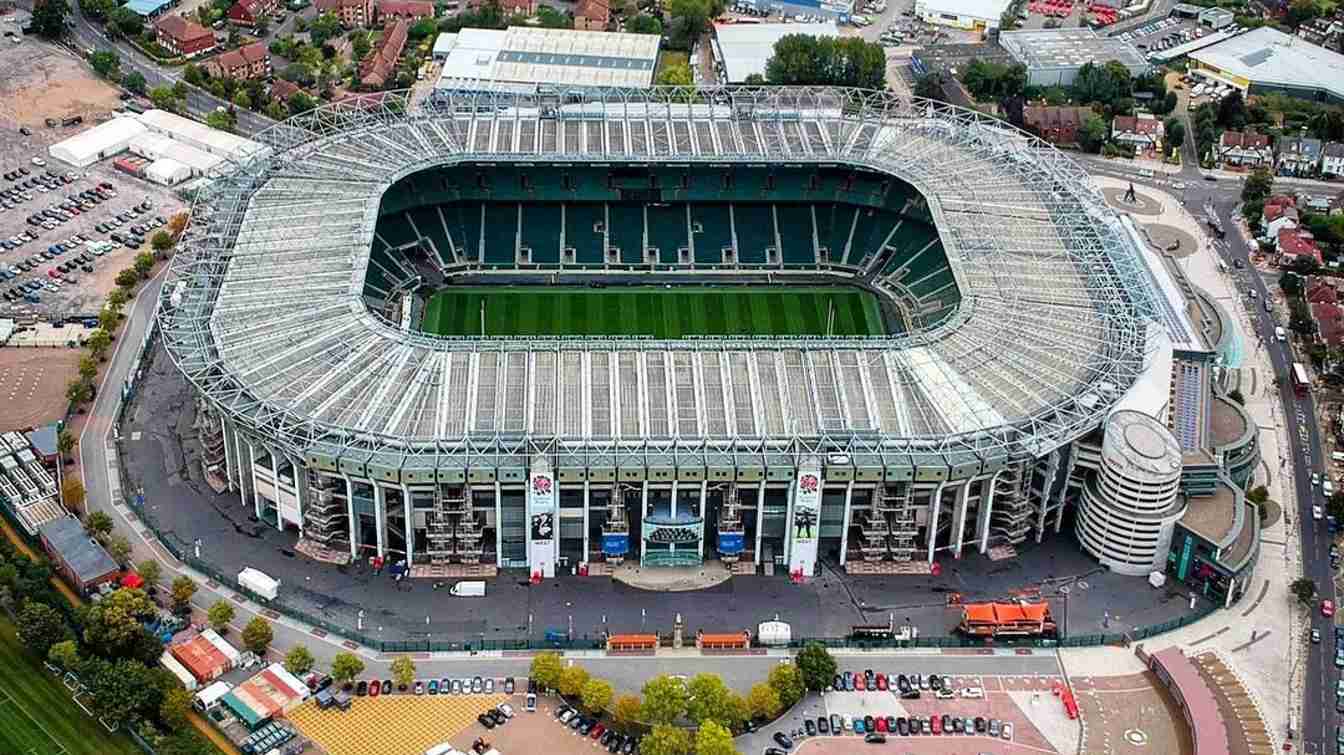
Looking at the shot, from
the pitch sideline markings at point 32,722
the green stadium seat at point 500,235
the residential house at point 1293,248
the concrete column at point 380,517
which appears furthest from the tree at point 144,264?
the residential house at point 1293,248

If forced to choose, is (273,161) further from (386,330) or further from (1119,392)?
(1119,392)

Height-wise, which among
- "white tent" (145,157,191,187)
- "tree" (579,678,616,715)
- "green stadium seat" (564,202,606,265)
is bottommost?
"tree" (579,678,616,715)

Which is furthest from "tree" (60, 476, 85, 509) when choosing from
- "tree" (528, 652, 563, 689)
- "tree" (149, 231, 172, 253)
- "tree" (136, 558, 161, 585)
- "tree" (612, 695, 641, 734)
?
"tree" (612, 695, 641, 734)

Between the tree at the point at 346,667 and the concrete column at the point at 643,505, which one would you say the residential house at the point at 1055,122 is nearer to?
the concrete column at the point at 643,505

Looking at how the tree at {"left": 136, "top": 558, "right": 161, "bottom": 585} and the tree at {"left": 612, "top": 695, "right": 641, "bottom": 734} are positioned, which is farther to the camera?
the tree at {"left": 136, "top": 558, "right": 161, "bottom": 585}

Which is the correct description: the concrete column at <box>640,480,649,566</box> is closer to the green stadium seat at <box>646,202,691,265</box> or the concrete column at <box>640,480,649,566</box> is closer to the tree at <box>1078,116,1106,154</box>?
the green stadium seat at <box>646,202,691,265</box>

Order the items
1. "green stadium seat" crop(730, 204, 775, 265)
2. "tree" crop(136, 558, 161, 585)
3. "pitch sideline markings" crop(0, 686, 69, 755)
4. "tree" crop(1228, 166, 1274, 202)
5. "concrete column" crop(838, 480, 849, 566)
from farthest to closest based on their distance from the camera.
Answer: "tree" crop(1228, 166, 1274, 202) → "green stadium seat" crop(730, 204, 775, 265) → "concrete column" crop(838, 480, 849, 566) → "tree" crop(136, 558, 161, 585) → "pitch sideline markings" crop(0, 686, 69, 755)

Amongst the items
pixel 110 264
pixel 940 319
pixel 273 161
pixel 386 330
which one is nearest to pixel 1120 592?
pixel 940 319
